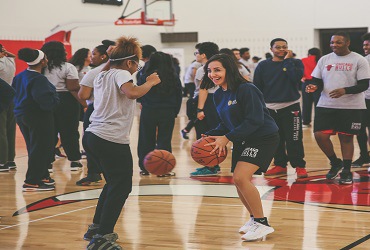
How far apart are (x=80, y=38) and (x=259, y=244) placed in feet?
57.6

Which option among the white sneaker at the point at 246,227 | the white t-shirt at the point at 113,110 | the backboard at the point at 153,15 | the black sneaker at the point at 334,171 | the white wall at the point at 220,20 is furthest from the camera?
the backboard at the point at 153,15

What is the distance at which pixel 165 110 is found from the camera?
8438 millimetres

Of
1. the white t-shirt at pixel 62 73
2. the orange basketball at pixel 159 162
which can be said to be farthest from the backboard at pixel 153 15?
the orange basketball at pixel 159 162

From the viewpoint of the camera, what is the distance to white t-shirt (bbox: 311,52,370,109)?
746 cm

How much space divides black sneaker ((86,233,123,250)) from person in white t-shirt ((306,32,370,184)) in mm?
3449

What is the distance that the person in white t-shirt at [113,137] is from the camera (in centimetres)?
488

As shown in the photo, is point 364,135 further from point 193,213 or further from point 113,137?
point 113,137

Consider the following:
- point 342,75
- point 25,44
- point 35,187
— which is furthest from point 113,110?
point 25,44

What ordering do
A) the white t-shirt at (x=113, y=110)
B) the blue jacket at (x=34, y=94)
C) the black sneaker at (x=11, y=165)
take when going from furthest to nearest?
the black sneaker at (x=11, y=165)
the blue jacket at (x=34, y=94)
the white t-shirt at (x=113, y=110)

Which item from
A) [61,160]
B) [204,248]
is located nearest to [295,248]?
[204,248]

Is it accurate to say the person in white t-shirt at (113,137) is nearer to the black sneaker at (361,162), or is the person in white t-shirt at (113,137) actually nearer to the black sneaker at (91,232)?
the black sneaker at (91,232)

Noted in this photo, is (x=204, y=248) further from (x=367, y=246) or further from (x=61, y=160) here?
(x=61, y=160)

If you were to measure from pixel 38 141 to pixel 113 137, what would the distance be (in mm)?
2810

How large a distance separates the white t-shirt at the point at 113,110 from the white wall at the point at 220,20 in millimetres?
15154
